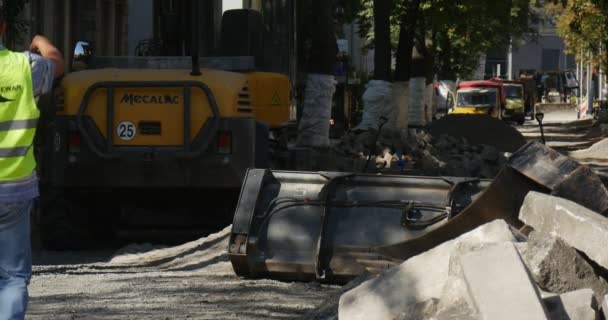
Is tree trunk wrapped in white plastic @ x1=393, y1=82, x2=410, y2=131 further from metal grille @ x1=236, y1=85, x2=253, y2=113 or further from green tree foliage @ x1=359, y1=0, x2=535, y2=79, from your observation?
metal grille @ x1=236, y1=85, x2=253, y2=113

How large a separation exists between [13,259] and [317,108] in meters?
14.4

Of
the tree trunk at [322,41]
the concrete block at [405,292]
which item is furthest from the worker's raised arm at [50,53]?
the tree trunk at [322,41]

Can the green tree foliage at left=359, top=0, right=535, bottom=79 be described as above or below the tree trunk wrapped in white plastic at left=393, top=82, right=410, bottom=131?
above

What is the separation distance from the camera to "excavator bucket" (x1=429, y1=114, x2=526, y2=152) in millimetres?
24984

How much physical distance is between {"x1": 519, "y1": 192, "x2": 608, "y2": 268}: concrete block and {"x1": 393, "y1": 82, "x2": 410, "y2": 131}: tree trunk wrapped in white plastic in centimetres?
2054

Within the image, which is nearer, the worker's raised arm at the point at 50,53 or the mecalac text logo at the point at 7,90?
the mecalac text logo at the point at 7,90

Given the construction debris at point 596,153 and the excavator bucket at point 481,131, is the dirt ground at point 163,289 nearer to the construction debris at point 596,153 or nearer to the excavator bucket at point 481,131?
the excavator bucket at point 481,131

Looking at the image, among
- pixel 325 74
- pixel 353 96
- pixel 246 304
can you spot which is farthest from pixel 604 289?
pixel 353 96

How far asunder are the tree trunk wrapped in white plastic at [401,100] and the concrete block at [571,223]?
67.4 ft

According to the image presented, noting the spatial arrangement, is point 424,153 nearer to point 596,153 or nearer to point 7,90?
point 596,153

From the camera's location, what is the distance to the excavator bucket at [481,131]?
82.0 ft

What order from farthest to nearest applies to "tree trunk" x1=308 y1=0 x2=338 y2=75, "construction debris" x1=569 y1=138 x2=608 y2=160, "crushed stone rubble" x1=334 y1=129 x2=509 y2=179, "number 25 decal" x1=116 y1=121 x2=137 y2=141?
"construction debris" x1=569 y1=138 x2=608 y2=160 < "tree trunk" x1=308 y1=0 x2=338 y2=75 < "crushed stone rubble" x1=334 y1=129 x2=509 y2=179 < "number 25 decal" x1=116 y1=121 x2=137 y2=141

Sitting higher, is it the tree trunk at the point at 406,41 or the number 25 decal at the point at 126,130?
the tree trunk at the point at 406,41

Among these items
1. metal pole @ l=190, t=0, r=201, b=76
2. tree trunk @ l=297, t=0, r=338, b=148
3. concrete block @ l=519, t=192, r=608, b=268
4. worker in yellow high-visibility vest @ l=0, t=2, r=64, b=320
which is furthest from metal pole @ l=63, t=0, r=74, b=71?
worker in yellow high-visibility vest @ l=0, t=2, r=64, b=320
